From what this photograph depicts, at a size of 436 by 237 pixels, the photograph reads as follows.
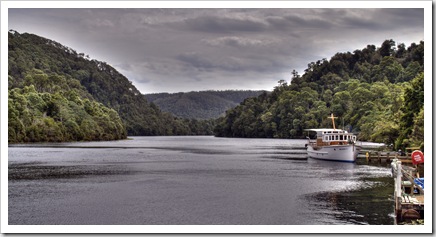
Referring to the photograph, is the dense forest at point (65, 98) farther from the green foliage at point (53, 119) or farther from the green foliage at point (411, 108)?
the green foliage at point (411, 108)

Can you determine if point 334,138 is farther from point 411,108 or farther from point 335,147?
point 411,108

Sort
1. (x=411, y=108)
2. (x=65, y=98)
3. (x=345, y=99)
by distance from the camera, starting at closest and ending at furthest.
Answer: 1. (x=411, y=108)
2. (x=65, y=98)
3. (x=345, y=99)

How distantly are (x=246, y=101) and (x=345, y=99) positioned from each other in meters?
55.5

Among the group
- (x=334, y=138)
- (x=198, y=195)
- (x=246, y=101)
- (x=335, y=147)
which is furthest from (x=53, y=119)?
(x=246, y=101)

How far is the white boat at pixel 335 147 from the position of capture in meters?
52.2

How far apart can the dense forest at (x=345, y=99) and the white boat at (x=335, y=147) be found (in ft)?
16.2

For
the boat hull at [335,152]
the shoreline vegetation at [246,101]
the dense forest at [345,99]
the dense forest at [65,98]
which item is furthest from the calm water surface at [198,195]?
the dense forest at [65,98]

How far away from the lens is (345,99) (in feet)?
374

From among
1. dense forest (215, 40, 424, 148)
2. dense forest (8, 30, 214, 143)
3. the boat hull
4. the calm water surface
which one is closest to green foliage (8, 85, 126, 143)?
dense forest (8, 30, 214, 143)

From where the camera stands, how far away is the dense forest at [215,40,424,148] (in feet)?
271

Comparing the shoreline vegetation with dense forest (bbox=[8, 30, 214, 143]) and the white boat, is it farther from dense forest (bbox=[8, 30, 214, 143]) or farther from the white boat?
the white boat

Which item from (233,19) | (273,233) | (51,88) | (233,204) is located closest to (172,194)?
(233,204)

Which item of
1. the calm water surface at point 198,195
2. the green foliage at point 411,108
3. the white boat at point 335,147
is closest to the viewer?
the calm water surface at point 198,195

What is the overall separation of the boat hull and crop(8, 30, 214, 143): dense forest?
45.5m
